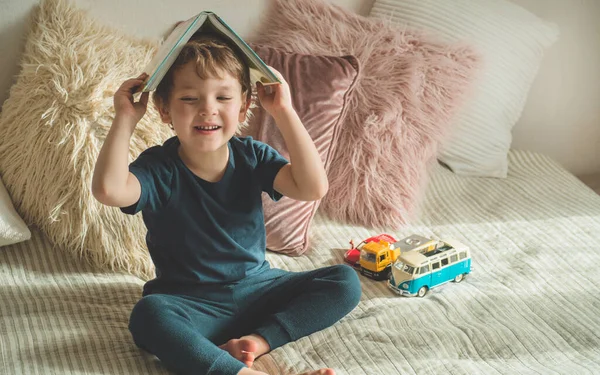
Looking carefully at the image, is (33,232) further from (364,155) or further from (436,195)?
(436,195)

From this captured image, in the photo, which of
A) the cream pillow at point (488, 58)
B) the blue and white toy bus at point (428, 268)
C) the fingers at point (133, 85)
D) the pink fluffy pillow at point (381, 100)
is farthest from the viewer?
the cream pillow at point (488, 58)

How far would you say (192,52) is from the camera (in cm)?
119

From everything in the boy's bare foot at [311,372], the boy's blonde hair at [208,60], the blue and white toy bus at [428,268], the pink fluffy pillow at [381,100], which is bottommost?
the boy's bare foot at [311,372]

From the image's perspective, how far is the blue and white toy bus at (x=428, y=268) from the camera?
1443 millimetres

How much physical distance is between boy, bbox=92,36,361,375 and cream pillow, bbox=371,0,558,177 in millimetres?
792

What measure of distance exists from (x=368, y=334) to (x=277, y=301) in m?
0.18

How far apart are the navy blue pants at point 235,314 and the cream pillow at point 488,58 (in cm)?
80

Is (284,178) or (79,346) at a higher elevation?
(284,178)

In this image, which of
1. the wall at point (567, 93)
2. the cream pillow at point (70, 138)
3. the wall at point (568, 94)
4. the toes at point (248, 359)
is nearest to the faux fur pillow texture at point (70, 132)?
the cream pillow at point (70, 138)

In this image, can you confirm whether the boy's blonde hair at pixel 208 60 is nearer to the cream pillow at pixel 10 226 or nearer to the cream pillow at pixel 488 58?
the cream pillow at pixel 10 226

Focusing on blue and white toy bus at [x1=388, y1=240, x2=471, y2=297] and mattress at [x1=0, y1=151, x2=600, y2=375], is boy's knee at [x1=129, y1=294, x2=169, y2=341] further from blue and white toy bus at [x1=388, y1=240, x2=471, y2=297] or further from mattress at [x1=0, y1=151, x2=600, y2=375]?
blue and white toy bus at [x1=388, y1=240, x2=471, y2=297]

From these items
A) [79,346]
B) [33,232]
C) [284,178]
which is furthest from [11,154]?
[284,178]

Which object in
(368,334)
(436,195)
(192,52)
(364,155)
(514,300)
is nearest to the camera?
(192,52)

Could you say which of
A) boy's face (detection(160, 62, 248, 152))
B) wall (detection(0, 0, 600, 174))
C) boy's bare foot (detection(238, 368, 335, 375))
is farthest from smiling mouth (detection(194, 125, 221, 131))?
wall (detection(0, 0, 600, 174))
